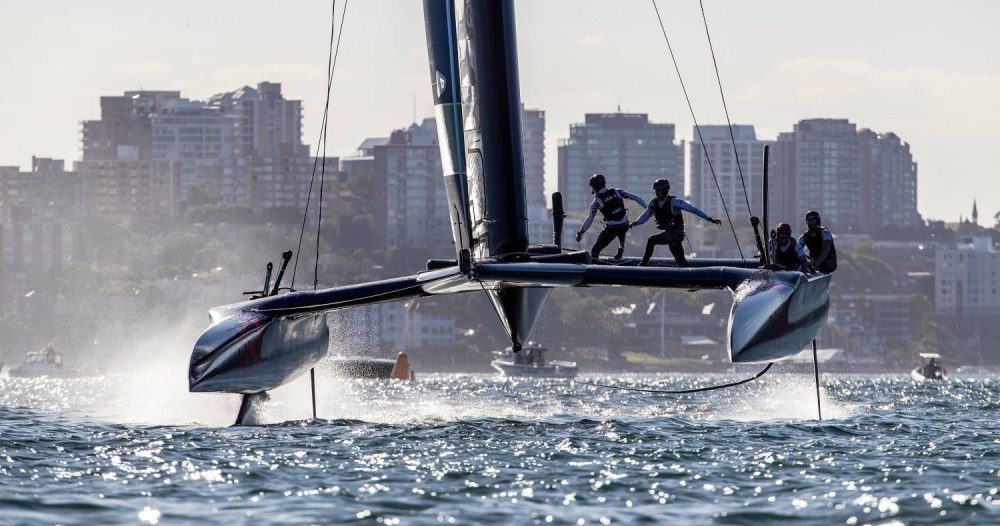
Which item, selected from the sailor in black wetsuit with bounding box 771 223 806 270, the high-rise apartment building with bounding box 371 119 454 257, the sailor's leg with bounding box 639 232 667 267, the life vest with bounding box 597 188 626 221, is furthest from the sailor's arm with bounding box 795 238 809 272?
the high-rise apartment building with bounding box 371 119 454 257

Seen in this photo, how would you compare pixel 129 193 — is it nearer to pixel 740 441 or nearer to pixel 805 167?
pixel 805 167

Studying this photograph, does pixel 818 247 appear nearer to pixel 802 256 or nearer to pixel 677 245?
pixel 802 256

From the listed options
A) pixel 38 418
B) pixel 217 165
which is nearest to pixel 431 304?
pixel 217 165

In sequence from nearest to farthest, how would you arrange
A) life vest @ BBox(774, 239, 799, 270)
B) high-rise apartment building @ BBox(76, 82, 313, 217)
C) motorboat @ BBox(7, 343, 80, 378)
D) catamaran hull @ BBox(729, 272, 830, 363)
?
1. catamaran hull @ BBox(729, 272, 830, 363)
2. life vest @ BBox(774, 239, 799, 270)
3. motorboat @ BBox(7, 343, 80, 378)
4. high-rise apartment building @ BBox(76, 82, 313, 217)

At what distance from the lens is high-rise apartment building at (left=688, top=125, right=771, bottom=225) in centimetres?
15125

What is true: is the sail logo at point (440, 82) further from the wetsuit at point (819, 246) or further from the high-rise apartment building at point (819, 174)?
the high-rise apartment building at point (819, 174)

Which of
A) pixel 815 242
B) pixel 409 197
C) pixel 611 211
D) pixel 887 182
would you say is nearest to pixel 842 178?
pixel 887 182

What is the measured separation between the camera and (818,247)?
14.8 m

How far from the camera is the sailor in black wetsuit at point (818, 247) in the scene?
48.1 ft

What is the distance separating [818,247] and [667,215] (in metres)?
1.54

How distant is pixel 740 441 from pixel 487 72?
10.9 feet

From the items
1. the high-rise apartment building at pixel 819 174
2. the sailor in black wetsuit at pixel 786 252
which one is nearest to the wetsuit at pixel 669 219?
the sailor in black wetsuit at pixel 786 252

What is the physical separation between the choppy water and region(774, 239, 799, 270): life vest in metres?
1.27

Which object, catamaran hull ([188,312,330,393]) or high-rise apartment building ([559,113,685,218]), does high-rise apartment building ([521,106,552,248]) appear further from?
catamaran hull ([188,312,330,393])
